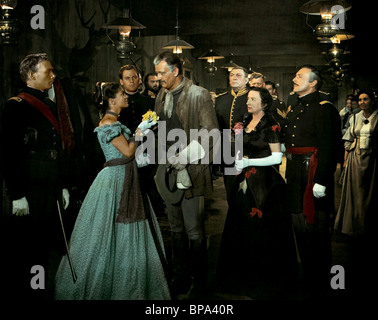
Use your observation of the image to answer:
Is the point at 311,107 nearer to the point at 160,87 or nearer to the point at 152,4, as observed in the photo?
the point at 160,87

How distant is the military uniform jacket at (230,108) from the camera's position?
4555 mm

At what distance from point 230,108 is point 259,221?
1.08 m

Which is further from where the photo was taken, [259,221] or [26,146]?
[259,221]

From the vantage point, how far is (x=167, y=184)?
4.45 meters

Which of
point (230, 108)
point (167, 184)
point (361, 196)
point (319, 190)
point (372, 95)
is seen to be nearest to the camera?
point (319, 190)

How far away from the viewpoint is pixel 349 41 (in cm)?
498

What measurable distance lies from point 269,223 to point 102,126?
166cm

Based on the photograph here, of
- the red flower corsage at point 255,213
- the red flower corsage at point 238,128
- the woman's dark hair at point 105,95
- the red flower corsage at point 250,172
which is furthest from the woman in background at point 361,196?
the woman's dark hair at point 105,95

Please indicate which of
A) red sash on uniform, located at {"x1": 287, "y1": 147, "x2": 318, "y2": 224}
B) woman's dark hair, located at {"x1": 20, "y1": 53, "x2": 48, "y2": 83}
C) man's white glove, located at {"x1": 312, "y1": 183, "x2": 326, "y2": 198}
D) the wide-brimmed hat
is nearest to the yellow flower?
the wide-brimmed hat

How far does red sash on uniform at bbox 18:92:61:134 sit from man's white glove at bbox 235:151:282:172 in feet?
5.37

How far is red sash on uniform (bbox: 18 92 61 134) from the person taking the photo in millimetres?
4227

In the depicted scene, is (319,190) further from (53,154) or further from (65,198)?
(53,154)

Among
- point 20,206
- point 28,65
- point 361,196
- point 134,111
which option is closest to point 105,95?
A: point 134,111
